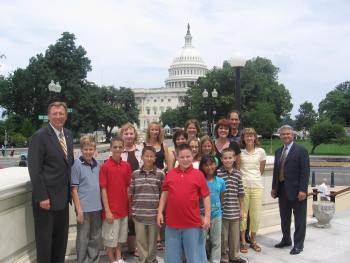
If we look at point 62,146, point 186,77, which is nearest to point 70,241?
point 62,146

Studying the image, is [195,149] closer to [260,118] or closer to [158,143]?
[158,143]

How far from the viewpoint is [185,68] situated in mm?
138625

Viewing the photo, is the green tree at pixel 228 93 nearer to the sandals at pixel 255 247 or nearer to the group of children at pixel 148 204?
the sandals at pixel 255 247

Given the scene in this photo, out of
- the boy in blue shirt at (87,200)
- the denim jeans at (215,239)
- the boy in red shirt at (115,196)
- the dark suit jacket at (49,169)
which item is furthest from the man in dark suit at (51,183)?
the denim jeans at (215,239)

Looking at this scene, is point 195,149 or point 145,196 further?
point 195,149

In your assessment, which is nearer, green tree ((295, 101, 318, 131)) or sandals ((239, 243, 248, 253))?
sandals ((239, 243, 248, 253))

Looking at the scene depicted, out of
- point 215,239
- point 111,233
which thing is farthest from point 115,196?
point 215,239

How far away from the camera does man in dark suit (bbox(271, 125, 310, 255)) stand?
620 centimetres

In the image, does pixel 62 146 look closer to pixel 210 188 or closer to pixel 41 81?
pixel 210 188

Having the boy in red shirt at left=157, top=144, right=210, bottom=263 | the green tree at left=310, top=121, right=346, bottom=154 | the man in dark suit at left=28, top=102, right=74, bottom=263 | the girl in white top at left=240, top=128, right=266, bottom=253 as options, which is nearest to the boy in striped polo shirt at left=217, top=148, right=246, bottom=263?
the girl in white top at left=240, top=128, right=266, bottom=253

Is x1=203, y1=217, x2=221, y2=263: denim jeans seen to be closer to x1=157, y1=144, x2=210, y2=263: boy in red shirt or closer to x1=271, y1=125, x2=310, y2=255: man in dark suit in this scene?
x1=157, y1=144, x2=210, y2=263: boy in red shirt

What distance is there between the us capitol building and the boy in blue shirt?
425 ft

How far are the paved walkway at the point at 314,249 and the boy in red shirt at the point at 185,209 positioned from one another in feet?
3.54

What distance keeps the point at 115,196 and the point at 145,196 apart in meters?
0.40
